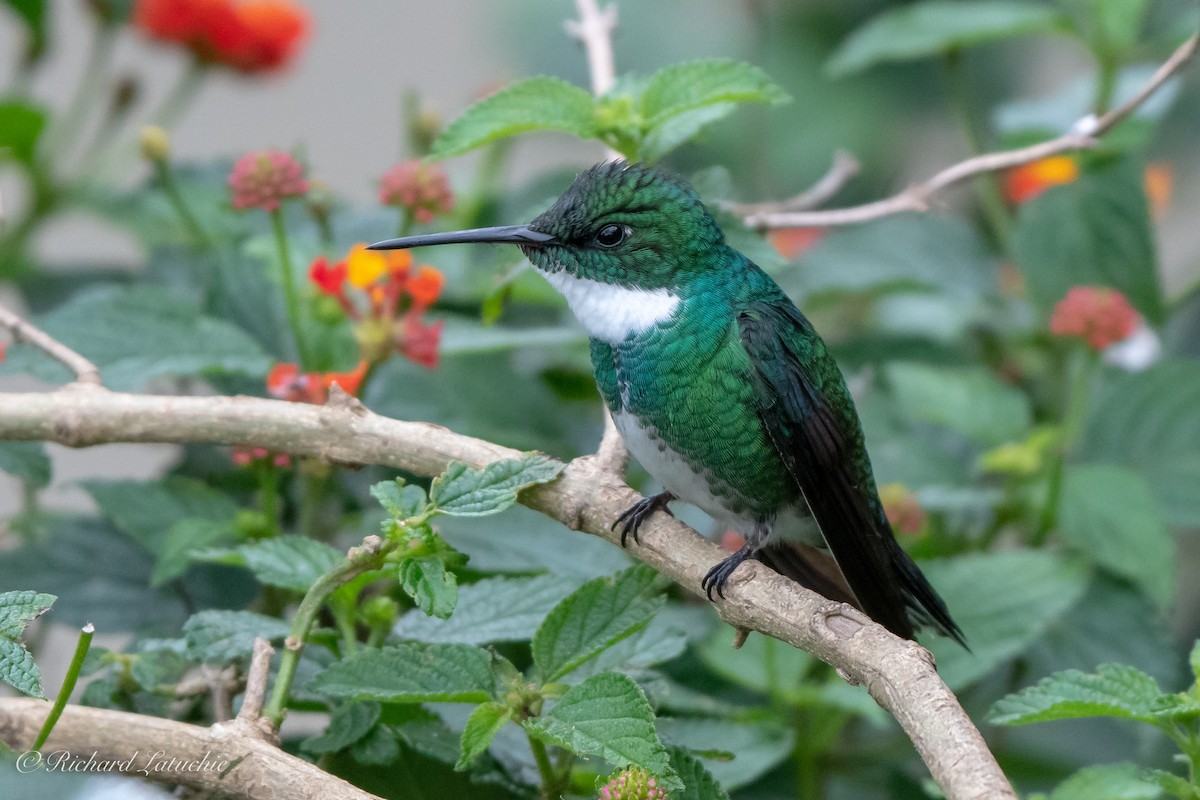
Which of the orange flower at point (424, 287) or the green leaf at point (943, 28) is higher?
the green leaf at point (943, 28)

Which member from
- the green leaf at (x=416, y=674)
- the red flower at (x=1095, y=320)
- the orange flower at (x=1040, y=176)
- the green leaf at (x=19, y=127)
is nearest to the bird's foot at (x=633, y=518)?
the green leaf at (x=416, y=674)

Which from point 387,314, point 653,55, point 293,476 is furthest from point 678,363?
point 653,55

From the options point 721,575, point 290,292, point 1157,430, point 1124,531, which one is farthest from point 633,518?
point 1157,430

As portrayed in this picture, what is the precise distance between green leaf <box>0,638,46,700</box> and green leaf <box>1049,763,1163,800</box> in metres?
0.96

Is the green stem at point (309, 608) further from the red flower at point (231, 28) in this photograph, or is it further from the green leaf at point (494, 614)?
the red flower at point (231, 28)

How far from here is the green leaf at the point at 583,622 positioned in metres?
1.27

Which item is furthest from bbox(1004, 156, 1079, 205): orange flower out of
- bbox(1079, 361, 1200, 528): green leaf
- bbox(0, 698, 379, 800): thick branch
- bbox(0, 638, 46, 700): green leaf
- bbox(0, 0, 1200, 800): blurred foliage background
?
bbox(0, 638, 46, 700): green leaf

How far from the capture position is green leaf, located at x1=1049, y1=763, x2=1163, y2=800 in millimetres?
1300

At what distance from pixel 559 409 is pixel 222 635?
0.98m

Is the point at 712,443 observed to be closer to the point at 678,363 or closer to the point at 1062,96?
the point at 678,363

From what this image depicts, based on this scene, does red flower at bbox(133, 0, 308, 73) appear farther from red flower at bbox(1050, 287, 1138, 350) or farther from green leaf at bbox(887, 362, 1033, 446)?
red flower at bbox(1050, 287, 1138, 350)

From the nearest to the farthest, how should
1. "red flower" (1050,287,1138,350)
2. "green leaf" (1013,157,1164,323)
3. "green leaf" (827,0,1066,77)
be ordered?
"red flower" (1050,287,1138,350) → "green leaf" (1013,157,1164,323) → "green leaf" (827,0,1066,77)

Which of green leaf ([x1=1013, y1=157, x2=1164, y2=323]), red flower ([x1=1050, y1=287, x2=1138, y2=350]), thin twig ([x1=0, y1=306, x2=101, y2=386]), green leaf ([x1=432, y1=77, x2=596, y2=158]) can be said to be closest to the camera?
thin twig ([x1=0, y1=306, x2=101, y2=386])

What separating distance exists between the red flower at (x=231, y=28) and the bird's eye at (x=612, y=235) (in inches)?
50.5
